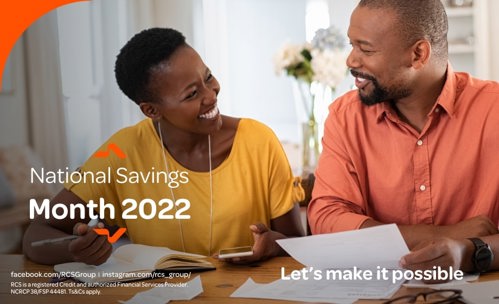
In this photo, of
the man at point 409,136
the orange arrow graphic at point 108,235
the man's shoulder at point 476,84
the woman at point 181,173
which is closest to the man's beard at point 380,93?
the man at point 409,136

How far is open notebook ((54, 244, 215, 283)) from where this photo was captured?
1.26 meters

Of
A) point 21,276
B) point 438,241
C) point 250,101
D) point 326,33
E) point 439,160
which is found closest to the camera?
point 438,241

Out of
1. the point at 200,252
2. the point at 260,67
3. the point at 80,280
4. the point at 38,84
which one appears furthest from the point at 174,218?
the point at 260,67

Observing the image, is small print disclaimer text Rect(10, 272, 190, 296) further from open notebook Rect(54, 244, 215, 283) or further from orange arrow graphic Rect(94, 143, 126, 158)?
orange arrow graphic Rect(94, 143, 126, 158)

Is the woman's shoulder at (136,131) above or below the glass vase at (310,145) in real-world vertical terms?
above

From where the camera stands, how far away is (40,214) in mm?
1399

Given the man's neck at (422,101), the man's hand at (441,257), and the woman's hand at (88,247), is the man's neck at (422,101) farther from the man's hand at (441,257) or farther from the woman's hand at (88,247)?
the woman's hand at (88,247)

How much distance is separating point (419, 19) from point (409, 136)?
0.23 m

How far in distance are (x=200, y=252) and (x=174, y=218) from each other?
0.10m

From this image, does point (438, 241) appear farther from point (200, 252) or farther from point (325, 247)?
point (200, 252)

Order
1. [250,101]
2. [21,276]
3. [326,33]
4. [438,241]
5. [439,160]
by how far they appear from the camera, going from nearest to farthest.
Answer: [438,241] → [21,276] → [439,160] → [250,101] → [326,33]

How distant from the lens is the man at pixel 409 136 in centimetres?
141

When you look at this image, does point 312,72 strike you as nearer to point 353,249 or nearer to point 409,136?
point 409,136

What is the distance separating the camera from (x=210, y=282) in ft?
3.98
